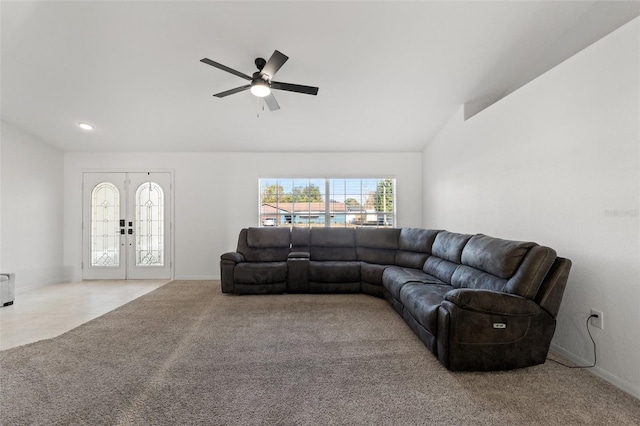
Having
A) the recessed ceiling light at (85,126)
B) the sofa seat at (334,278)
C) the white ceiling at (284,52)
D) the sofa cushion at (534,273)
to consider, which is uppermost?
the white ceiling at (284,52)

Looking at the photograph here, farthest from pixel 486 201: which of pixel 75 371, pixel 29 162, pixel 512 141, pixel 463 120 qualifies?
pixel 29 162

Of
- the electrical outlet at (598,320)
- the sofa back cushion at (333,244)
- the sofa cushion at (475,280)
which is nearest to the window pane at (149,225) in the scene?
the sofa back cushion at (333,244)

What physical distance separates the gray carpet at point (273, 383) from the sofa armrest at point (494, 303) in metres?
0.46

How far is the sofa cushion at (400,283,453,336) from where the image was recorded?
86.7 inches

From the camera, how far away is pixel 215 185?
5.30 m

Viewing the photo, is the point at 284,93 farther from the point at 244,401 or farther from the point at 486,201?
the point at 244,401

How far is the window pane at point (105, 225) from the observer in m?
5.20

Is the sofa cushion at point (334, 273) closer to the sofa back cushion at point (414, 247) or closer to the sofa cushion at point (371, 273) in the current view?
the sofa cushion at point (371, 273)

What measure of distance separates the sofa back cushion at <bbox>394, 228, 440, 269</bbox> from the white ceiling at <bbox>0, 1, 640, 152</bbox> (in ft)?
5.78

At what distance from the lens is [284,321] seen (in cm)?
306

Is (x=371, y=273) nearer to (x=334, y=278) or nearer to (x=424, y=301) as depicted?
(x=334, y=278)

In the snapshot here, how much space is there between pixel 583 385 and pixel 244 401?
230 cm

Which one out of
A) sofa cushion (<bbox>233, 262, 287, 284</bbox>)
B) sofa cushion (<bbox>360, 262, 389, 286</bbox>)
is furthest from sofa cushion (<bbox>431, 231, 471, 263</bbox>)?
sofa cushion (<bbox>233, 262, 287, 284</bbox>)

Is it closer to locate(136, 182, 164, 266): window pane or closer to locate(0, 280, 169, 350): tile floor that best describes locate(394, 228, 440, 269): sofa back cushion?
locate(0, 280, 169, 350): tile floor
